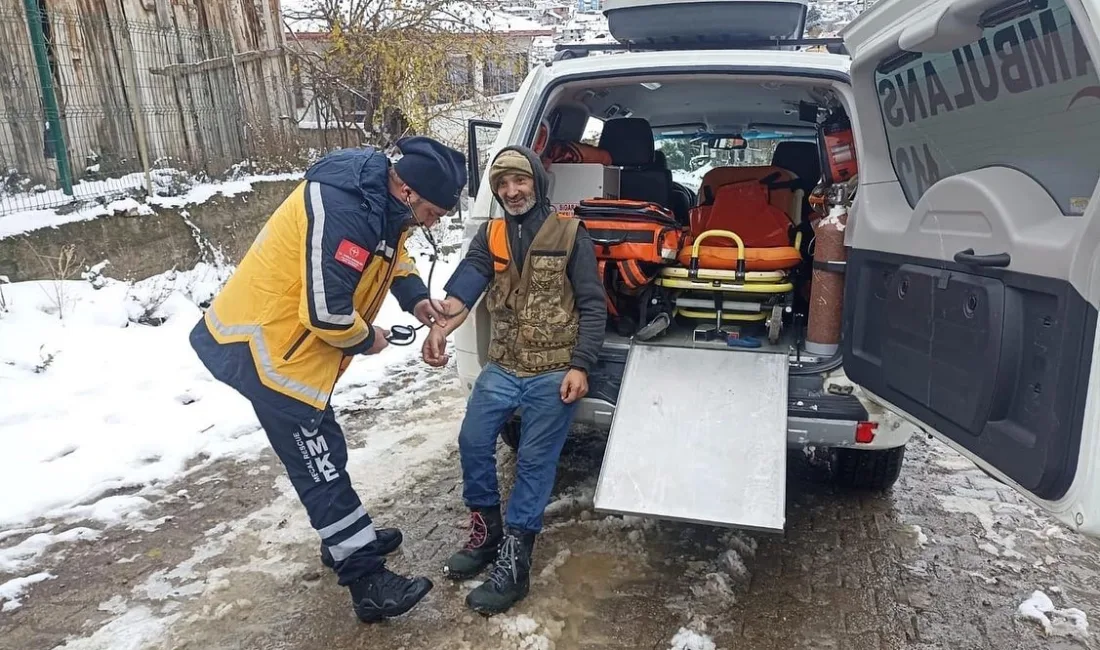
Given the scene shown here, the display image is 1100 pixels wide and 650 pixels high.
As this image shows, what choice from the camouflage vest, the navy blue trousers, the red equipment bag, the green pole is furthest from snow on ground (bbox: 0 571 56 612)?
the green pole

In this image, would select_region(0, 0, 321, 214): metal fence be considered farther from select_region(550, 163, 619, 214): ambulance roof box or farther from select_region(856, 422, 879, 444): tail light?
select_region(856, 422, 879, 444): tail light

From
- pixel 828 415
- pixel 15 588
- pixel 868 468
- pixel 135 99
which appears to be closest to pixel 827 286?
pixel 828 415

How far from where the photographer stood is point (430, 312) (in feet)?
9.53

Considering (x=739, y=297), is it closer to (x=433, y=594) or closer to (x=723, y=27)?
(x=723, y=27)

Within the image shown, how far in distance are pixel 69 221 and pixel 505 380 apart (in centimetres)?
441

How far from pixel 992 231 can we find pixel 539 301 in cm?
163

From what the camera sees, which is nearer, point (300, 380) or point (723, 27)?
point (300, 380)

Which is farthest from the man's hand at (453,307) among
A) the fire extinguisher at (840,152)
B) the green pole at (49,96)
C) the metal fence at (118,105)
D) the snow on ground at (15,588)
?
the green pole at (49,96)

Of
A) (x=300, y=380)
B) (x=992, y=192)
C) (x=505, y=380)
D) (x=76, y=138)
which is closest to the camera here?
(x=992, y=192)

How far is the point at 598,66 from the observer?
10.7 feet

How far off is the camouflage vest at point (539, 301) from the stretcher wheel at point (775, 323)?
0.98 meters

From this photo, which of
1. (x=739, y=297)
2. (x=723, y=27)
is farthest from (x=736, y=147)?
(x=739, y=297)

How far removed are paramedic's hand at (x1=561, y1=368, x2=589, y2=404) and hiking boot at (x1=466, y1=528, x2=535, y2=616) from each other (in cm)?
55

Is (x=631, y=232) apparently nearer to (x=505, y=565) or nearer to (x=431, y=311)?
(x=431, y=311)
